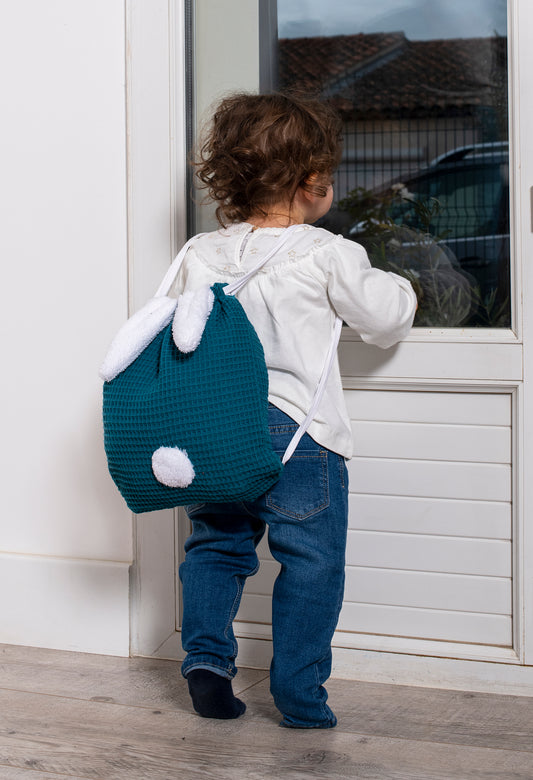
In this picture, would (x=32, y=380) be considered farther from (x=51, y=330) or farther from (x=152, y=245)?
(x=152, y=245)

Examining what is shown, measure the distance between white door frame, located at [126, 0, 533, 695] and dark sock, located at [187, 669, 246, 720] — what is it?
12.5 inches

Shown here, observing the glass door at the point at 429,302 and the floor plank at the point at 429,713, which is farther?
the glass door at the point at 429,302

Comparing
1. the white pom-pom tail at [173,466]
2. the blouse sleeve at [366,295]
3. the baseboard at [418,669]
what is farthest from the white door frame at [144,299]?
the white pom-pom tail at [173,466]

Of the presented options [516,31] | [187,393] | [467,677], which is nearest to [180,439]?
[187,393]

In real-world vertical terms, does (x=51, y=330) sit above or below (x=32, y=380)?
above

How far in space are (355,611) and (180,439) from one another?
723 mm

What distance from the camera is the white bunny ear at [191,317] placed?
1316 mm

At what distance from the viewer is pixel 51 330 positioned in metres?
1.94

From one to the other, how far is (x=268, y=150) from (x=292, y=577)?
2.51ft

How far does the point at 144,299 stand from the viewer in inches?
72.7

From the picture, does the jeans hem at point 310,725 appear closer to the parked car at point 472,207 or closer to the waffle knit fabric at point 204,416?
the waffle knit fabric at point 204,416

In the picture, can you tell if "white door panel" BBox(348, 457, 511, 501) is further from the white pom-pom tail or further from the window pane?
the white pom-pom tail

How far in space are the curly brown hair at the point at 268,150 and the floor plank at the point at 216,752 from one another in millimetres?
974

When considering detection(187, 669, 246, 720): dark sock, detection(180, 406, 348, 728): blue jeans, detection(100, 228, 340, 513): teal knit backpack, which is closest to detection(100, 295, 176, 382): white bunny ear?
detection(100, 228, 340, 513): teal knit backpack
